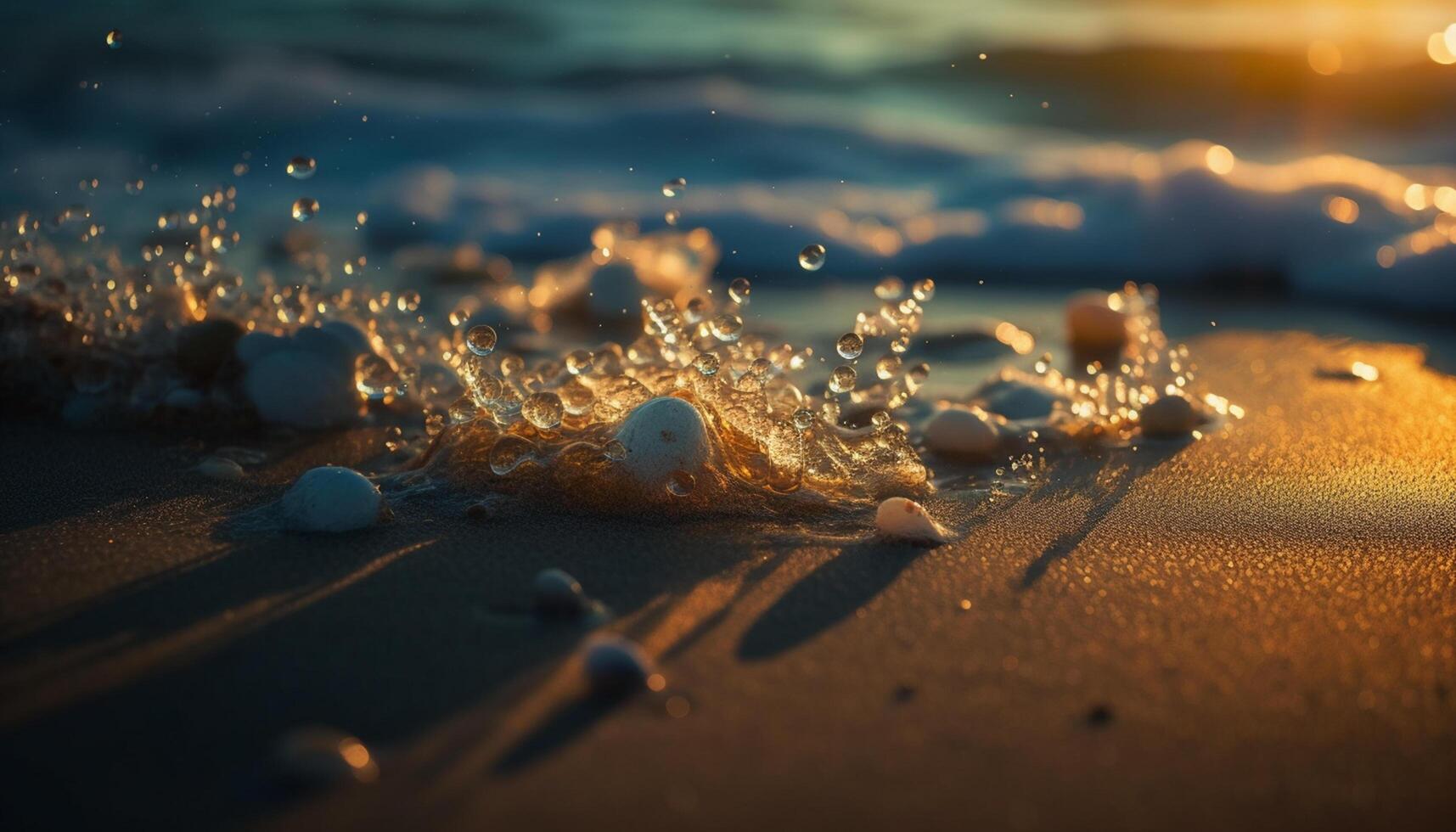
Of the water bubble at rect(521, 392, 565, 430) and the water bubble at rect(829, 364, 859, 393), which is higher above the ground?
the water bubble at rect(829, 364, 859, 393)

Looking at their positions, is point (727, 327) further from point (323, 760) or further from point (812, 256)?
point (323, 760)

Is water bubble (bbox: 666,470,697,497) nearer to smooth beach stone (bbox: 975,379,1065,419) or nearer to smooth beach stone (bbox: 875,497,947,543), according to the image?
smooth beach stone (bbox: 875,497,947,543)

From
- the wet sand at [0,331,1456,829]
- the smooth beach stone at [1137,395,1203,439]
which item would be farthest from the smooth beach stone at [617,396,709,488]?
the smooth beach stone at [1137,395,1203,439]

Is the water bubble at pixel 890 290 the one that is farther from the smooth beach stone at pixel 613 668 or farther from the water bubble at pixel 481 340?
the smooth beach stone at pixel 613 668

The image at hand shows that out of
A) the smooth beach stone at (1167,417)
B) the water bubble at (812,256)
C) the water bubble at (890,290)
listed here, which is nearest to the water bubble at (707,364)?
the water bubble at (812,256)

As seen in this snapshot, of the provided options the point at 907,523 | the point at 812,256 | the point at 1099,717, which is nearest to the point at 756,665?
the point at 1099,717

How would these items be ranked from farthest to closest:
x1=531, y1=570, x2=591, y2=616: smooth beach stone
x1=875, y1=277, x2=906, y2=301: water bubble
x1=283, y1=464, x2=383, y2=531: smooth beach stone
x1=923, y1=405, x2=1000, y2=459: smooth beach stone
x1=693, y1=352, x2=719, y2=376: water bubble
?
x1=875, y1=277, x2=906, y2=301: water bubble → x1=923, y1=405, x2=1000, y2=459: smooth beach stone → x1=693, y1=352, x2=719, y2=376: water bubble → x1=283, y1=464, x2=383, y2=531: smooth beach stone → x1=531, y1=570, x2=591, y2=616: smooth beach stone

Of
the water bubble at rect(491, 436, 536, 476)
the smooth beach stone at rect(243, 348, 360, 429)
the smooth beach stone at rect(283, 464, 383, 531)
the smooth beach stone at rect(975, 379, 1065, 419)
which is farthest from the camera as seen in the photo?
the smooth beach stone at rect(975, 379, 1065, 419)
